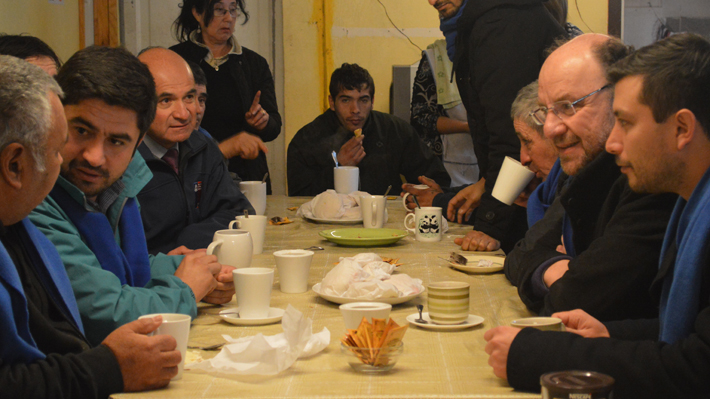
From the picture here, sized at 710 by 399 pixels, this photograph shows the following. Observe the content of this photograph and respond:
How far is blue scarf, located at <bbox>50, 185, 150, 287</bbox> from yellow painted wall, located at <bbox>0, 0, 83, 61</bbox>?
2.23m

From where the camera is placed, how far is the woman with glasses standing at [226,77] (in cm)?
388

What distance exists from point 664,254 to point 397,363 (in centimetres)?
54

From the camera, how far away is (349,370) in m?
1.18

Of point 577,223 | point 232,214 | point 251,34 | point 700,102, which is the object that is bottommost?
point 232,214

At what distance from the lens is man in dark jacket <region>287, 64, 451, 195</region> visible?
430cm

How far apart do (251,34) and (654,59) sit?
4.79 m

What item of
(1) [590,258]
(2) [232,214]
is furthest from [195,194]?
(1) [590,258]

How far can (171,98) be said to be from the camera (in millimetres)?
2500

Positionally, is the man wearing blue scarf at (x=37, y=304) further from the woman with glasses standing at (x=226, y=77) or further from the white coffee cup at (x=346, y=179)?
the woman with glasses standing at (x=226, y=77)

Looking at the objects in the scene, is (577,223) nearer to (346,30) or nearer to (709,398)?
(709,398)

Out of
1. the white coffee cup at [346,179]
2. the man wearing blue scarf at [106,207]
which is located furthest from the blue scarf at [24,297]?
the white coffee cup at [346,179]

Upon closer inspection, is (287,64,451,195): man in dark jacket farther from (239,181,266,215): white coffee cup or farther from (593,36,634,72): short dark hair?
(593,36,634,72): short dark hair

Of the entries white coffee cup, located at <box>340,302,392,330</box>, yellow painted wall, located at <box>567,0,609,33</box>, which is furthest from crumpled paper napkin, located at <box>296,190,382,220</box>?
yellow painted wall, located at <box>567,0,609,33</box>

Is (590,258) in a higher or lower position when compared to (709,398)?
higher
